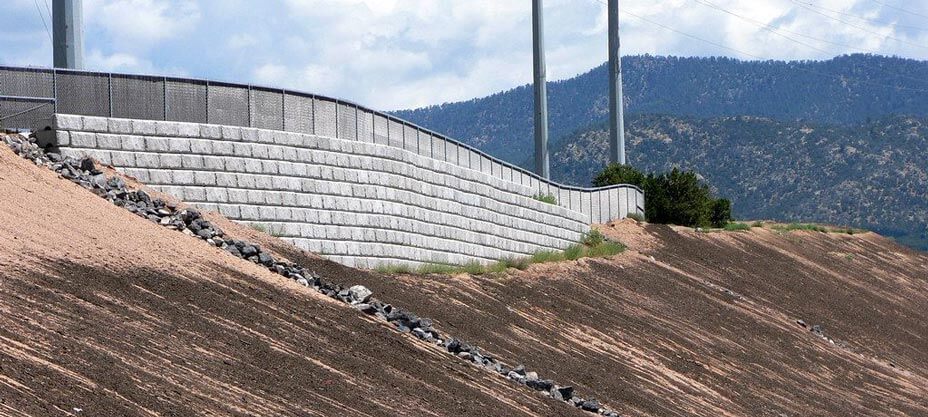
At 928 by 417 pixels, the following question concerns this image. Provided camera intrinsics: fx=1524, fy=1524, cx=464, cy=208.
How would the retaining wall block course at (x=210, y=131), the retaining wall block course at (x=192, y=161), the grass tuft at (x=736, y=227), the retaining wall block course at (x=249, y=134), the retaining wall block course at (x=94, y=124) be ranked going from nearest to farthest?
the retaining wall block course at (x=94, y=124) < the retaining wall block course at (x=192, y=161) < the retaining wall block course at (x=210, y=131) < the retaining wall block course at (x=249, y=134) < the grass tuft at (x=736, y=227)

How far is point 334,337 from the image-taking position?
19.7 meters

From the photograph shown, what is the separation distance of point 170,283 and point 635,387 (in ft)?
27.9

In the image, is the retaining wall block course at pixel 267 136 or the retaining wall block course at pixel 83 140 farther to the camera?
the retaining wall block course at pixel 267 136

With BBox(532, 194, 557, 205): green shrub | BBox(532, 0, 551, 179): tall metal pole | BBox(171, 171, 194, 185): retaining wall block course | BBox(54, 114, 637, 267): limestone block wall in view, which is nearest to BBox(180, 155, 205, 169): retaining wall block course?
BBox(54, 114, 637, 267): limestone block wall

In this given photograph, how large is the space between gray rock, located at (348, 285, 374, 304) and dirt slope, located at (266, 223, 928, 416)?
1291 mm

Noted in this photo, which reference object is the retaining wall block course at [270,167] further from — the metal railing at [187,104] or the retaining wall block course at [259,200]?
the metal railing at [187,104]

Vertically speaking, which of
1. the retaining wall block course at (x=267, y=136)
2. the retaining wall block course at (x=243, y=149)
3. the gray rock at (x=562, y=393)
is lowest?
the gray rock at (x=562, y=393)

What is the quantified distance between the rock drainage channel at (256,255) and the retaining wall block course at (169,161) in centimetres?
100

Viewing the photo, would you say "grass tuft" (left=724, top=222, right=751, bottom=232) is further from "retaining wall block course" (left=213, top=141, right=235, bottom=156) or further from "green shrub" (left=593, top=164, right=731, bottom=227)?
"retaining wall block course" (left=213, top=141, right=235, bottom=156)

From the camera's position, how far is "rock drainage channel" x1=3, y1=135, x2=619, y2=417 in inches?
854

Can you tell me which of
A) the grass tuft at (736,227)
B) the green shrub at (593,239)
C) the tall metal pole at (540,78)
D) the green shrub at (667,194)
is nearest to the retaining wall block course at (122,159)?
the green shrub at (593,239)

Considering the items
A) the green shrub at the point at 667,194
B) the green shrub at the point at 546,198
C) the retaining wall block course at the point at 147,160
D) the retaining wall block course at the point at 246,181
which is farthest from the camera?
the green shrub at the point at 667,194

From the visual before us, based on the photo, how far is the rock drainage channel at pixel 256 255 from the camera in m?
21.7

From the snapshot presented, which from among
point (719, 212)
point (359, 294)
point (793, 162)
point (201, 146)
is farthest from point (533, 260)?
point (793, 162)
